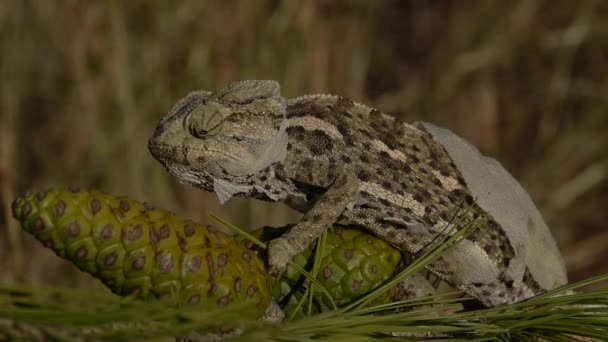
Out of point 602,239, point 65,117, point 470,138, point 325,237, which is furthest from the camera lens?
point 470,138

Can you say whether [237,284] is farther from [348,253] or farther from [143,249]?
[348,253]

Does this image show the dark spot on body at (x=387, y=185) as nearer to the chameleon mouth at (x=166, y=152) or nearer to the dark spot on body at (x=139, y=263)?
the chameleon mouth at (x=166, y=152)

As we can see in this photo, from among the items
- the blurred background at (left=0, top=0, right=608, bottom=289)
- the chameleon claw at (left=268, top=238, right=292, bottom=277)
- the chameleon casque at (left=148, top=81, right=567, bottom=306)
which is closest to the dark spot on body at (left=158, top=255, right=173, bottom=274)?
the chameleon claw at (left=268, top=238, right=292, bottom=277)

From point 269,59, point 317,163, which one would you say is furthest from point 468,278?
point 269,59

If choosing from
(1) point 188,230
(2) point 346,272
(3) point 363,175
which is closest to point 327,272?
(2) point 346,272

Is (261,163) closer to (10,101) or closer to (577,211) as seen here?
(10,101)

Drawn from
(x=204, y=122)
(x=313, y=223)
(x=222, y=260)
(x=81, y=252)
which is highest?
(x=204, y=122)
